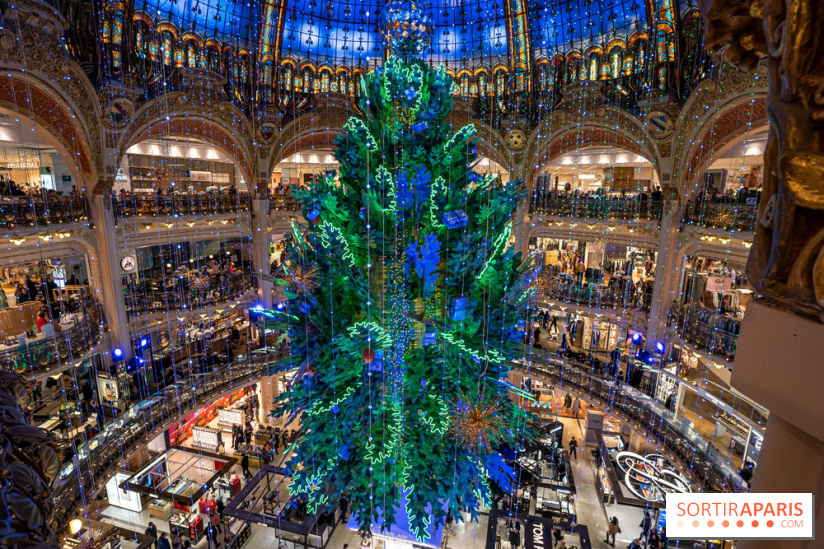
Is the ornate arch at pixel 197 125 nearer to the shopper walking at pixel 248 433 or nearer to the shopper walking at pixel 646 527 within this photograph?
the shopper walking at pixel 248 433

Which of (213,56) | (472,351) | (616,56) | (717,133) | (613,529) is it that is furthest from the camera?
(213,56)

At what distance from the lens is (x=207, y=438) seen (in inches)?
514

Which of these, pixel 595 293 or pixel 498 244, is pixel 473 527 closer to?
pixel 595 293

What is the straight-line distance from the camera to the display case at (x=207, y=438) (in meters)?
13.0

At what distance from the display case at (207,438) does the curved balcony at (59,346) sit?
161 inches

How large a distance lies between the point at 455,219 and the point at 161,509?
11.3 m

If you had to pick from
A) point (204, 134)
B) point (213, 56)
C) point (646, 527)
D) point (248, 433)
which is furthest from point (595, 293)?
point (213, 56)

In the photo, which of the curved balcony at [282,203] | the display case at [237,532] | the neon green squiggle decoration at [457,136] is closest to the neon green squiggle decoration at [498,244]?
the neon green squiggle decoration at [457,136]

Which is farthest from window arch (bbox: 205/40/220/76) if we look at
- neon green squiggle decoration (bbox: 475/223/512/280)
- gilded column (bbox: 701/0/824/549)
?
gilded column (bbox: 701/0/824/549)

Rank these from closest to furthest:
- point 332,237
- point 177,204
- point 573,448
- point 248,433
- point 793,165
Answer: point 793,165, point 332,237, point 573,448, point 248,433, point 177,204

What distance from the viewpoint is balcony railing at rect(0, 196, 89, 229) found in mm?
9484

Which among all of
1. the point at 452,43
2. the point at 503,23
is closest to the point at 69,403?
the point at 452,43

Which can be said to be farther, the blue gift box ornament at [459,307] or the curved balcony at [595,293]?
the curved balcony at [595,293]

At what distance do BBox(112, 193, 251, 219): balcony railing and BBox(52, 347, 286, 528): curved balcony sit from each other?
544cm
